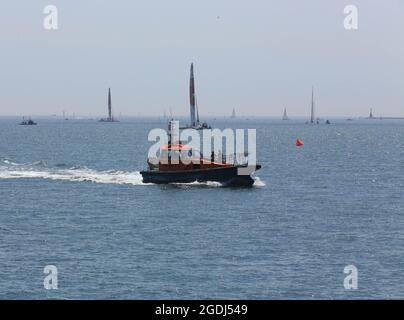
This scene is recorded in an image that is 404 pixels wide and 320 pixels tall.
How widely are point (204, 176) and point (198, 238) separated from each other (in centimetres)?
3037

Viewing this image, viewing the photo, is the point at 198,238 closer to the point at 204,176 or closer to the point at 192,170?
the point at 192,170

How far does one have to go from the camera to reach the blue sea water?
39875mm

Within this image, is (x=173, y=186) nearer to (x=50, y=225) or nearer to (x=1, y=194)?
(x=1, y=194)

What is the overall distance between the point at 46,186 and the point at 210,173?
842 inches

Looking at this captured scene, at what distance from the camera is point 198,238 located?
5384cm

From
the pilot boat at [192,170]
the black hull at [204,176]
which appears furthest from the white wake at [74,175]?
the pilot boat at [192,170]

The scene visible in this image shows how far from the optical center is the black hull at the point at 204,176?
83.3 metres

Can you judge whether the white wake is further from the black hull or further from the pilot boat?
the pilot boat

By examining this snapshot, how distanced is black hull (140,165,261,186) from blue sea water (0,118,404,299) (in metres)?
1.07

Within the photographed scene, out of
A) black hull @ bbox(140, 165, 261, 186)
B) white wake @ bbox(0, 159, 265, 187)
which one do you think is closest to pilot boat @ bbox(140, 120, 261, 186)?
black hull @ bbox(140, 165, 261, 186)

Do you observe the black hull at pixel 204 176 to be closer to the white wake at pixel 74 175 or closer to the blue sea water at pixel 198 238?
the white wake at pixel 74 175

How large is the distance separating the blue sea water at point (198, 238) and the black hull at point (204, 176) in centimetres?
107

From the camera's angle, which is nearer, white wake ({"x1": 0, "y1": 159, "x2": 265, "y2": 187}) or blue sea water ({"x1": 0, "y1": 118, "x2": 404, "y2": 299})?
blue sea water ({"x1": 0, "y1": 118, "x2": 404, "y2": 299})
